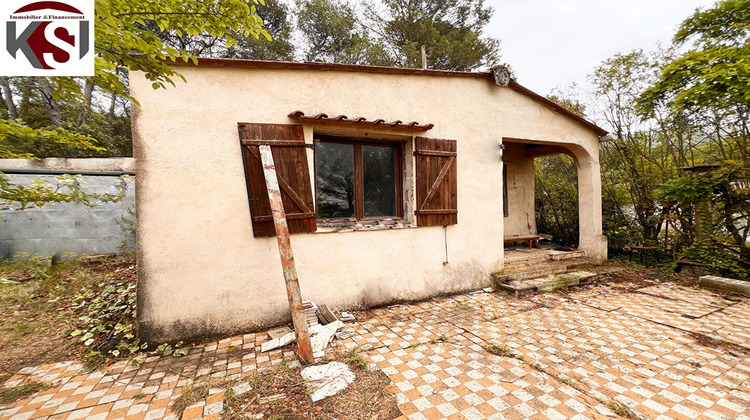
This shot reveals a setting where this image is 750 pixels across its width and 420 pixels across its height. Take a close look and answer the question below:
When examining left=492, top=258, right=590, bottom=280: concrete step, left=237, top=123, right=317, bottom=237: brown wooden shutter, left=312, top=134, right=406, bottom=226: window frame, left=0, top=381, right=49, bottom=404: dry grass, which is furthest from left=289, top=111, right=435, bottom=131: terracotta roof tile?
left=0, top=381, right=49, bottom=404: dry grass

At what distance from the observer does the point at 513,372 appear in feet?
7.88

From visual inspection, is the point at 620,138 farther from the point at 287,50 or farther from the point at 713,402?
the point at 287,50

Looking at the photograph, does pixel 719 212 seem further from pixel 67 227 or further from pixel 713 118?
pixel 67 227

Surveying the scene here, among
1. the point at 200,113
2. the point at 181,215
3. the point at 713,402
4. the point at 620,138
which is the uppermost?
the point at 620,138

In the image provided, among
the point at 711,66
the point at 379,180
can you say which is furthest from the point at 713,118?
the point at 379,180

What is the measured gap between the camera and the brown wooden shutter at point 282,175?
10.9 feet

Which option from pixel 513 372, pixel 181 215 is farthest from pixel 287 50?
pixel 513 372

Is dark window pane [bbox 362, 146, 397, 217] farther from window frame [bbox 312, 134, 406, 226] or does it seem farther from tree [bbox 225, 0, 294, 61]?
tree [bbox 225, 0, 294, 61]

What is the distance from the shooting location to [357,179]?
4.23m

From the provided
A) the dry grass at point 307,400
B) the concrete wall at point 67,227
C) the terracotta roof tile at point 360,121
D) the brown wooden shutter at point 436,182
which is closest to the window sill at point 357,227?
the brown wooden shutter at point 436,182

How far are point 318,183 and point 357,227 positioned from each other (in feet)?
2.99

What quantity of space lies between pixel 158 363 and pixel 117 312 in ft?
5.43

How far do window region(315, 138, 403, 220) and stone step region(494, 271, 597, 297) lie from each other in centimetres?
229

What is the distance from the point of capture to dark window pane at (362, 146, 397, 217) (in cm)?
435
